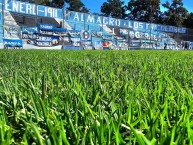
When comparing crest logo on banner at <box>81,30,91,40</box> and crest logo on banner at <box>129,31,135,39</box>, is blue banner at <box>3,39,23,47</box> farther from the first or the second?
crest logo on banner at <box>129,31,135,39</box>

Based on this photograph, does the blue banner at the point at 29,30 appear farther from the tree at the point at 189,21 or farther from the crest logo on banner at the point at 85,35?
the tree at the point at 189,21

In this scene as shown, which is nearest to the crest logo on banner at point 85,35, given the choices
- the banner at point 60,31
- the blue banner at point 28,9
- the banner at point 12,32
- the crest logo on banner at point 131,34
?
the banner at point 60,31

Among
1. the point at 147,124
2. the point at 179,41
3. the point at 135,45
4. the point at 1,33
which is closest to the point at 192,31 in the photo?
the point at 179,41

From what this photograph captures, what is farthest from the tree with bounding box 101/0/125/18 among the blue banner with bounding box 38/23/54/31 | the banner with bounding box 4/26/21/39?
the banner with bounding box 4/26/21/39

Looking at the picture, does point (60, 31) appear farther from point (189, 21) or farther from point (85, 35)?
point (189, 21)

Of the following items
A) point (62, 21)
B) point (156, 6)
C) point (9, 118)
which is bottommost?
point (9, 118)

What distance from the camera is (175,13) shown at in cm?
5709

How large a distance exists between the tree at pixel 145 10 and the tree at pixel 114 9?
1874 mm

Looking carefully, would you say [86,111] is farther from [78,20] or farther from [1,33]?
[78,20]

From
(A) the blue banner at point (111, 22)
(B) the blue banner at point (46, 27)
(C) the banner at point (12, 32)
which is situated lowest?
(C) the banner at point (12, 32)

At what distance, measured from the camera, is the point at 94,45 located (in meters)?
29.0

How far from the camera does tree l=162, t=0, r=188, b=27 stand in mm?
55356

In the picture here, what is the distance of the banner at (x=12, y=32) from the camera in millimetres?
21923

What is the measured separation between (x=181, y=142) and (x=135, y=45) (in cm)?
3334
